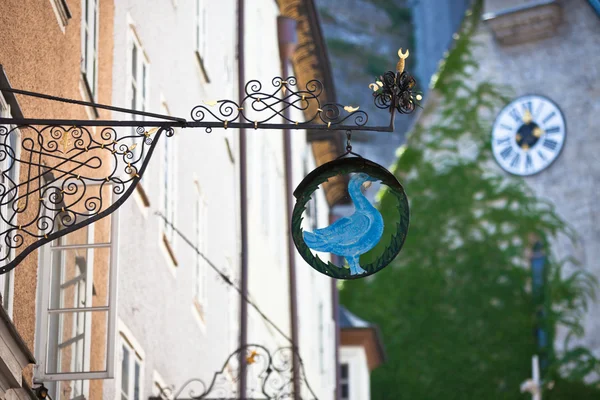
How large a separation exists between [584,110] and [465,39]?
3.60 meters

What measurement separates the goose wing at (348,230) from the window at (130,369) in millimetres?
3491

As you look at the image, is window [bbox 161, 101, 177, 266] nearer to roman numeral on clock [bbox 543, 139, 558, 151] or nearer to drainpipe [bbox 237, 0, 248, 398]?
drainpipe [bbox 237, 0, 248, 398]

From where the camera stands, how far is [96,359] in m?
9.34

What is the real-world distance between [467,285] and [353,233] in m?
24.9

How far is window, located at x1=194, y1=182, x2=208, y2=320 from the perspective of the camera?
45.2 ft

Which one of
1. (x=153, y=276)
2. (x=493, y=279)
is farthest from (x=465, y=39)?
(x=153, y=276)

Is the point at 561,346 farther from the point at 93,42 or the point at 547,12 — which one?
the point at 93,42

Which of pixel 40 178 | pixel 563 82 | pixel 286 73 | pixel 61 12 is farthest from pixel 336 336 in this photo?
pixel 40 178

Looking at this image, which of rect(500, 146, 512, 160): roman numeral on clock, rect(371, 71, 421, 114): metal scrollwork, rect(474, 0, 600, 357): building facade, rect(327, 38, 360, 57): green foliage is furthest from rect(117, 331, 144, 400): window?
rect(327, 38, 360, 57): green foliage

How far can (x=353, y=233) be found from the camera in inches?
265

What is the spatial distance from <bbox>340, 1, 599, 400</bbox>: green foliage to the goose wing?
24.0 m

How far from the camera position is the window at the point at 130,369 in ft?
33.0

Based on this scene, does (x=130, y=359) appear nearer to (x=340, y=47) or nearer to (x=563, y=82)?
(x=563, y=82)

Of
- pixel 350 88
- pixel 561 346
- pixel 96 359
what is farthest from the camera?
pixel 350 88
